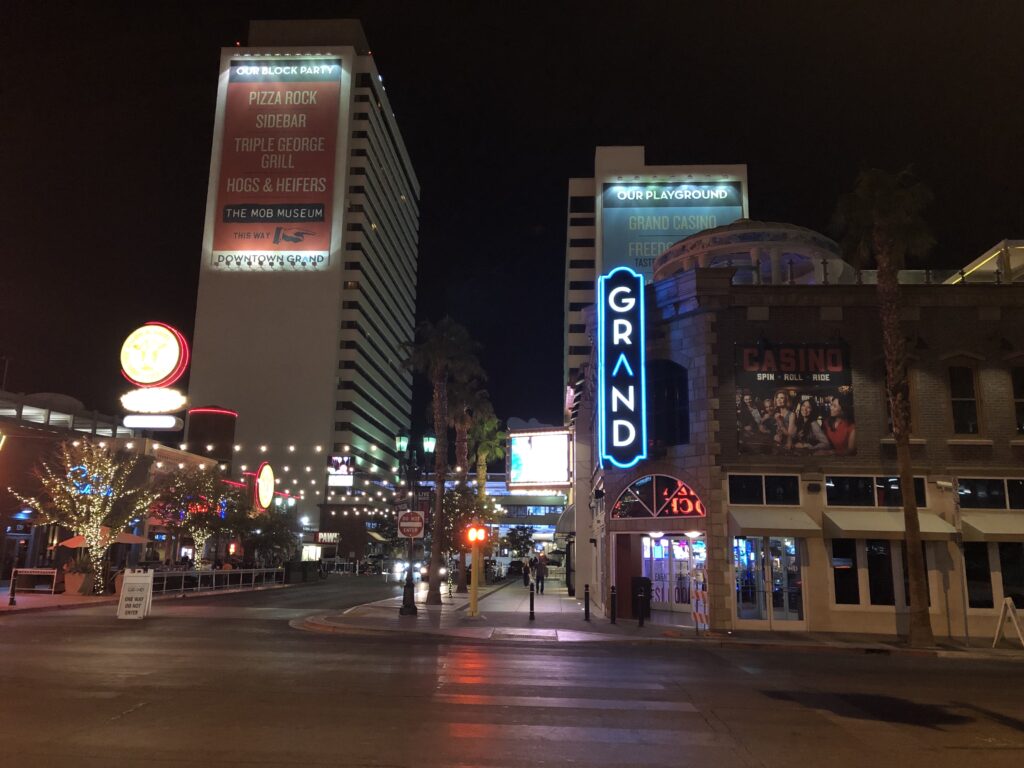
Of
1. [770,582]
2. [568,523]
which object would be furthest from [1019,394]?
[568,523]

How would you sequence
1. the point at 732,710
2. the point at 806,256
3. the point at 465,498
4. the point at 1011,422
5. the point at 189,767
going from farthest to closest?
the point at 465,498 → the point at 806,256 → the point at 1011,422 → the point at 732,710 → the point at 189,767

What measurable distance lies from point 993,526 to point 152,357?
78.1ft

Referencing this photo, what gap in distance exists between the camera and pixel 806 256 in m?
32.2

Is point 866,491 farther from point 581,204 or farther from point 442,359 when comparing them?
point 581,204

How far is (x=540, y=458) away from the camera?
37.9 metres

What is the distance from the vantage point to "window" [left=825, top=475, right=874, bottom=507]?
2200cm

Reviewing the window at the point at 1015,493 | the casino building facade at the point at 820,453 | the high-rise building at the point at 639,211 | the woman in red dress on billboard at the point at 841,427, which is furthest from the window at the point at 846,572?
the high-rise building at the point at 639,211

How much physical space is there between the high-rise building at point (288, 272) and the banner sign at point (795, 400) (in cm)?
8718

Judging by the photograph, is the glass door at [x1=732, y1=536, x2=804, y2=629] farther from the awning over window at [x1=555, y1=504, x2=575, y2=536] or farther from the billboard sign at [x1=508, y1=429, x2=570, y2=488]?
the awning over window at [x1=555, y1=504, x2=575, y2=536]

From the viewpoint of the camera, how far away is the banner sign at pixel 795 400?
22.2m

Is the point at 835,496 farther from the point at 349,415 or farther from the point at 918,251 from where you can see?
the point at 349,415

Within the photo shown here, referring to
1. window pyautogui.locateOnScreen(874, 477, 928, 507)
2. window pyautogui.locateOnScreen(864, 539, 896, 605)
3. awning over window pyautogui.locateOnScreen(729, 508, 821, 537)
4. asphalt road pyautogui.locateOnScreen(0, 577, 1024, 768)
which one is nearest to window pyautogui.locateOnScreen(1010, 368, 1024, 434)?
window pyautogui.locateOnScreen(874, 477, 928, 507)

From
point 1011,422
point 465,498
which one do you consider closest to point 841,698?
point 1011,422

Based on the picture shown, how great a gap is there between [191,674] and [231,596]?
76.1 feet
